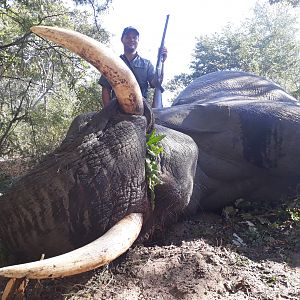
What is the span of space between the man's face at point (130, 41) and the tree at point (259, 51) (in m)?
18.1

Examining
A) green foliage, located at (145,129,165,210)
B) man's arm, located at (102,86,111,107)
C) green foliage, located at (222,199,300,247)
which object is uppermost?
man's arm, located at (102,86,111,107)

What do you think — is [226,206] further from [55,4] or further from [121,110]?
[55,4]

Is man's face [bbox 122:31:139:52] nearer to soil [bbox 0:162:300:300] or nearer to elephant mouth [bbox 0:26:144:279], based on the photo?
soil [bbox 0:162:300:300]

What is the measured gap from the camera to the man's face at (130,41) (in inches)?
234

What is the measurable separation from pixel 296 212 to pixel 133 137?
2.01m

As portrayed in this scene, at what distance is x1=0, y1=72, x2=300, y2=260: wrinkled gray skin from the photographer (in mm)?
2400

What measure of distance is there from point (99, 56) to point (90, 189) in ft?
2.61

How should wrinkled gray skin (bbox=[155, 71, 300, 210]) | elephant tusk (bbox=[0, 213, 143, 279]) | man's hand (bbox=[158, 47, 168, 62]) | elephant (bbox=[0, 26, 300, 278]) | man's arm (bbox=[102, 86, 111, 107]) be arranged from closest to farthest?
elephant tusk (bbox=[0, 213, 143, 279]) < elephant (bbox=[0, 26, 300, 278]) < wrinkled gray skin (bbox=[155, 71, 300, 210]) < man's arm (bbox=[102, 86, 111, 107]) < man's hand (bbox=[158, 47, 168, 62])

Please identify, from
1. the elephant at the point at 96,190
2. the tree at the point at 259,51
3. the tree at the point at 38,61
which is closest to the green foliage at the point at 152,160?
the elephant at the point at 96,190

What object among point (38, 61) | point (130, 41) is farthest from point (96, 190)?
point (38, 61)

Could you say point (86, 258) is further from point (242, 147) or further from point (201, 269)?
point (242, 147)

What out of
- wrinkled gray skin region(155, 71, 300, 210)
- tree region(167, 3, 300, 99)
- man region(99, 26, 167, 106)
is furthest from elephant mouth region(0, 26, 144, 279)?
tree region(167, 3, 300, 99)

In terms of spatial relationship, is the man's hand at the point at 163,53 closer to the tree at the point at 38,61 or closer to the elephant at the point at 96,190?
the tree at the point at 38,61

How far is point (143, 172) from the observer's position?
293 cm
